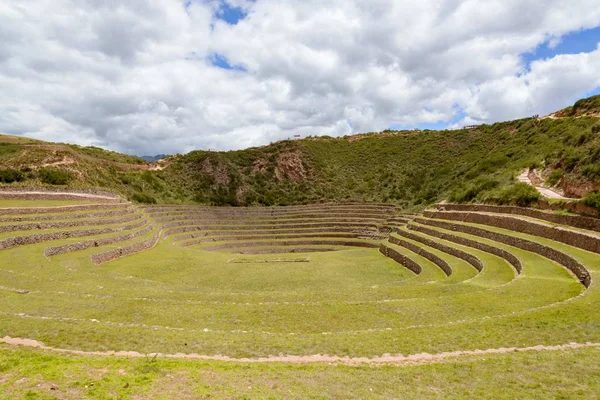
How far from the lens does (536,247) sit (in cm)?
1877

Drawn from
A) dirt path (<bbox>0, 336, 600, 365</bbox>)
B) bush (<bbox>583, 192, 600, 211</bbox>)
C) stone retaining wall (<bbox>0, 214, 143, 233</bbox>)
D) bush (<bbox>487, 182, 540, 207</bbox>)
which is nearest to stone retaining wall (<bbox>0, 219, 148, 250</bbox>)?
stone retaining wall (<bbox>0, 214, 143, 233</bbox>)

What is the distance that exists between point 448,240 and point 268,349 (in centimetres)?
2030

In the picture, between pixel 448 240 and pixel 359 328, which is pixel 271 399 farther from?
pixel 448 240

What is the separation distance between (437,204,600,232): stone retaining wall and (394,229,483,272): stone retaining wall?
5539mm

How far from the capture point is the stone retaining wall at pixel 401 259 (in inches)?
900

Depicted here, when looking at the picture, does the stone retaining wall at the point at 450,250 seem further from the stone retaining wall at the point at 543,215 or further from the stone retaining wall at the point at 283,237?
the stone retaining wall at the point at 283,237

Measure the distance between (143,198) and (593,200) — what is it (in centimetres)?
4485

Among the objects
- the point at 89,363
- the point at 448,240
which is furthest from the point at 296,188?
the point at 89,363

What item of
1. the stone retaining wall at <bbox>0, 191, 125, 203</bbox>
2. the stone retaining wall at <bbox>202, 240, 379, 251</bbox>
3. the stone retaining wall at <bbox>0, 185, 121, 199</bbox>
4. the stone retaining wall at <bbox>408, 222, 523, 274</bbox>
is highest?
the stone retaining wall at <bbox>0, 185, 121, 199</bbox>

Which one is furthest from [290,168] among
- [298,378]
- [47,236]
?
[298,378]

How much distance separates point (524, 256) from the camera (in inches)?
709

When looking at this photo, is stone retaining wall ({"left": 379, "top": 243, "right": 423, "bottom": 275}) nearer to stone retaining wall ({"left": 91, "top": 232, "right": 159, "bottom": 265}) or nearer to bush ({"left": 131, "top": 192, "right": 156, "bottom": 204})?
stone retaining wall ({"left": 91, "top": 232, "right": 159, "bottom": 265})

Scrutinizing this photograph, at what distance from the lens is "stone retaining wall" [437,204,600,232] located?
1858 centimetres

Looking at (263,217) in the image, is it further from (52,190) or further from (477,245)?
(477,245)
